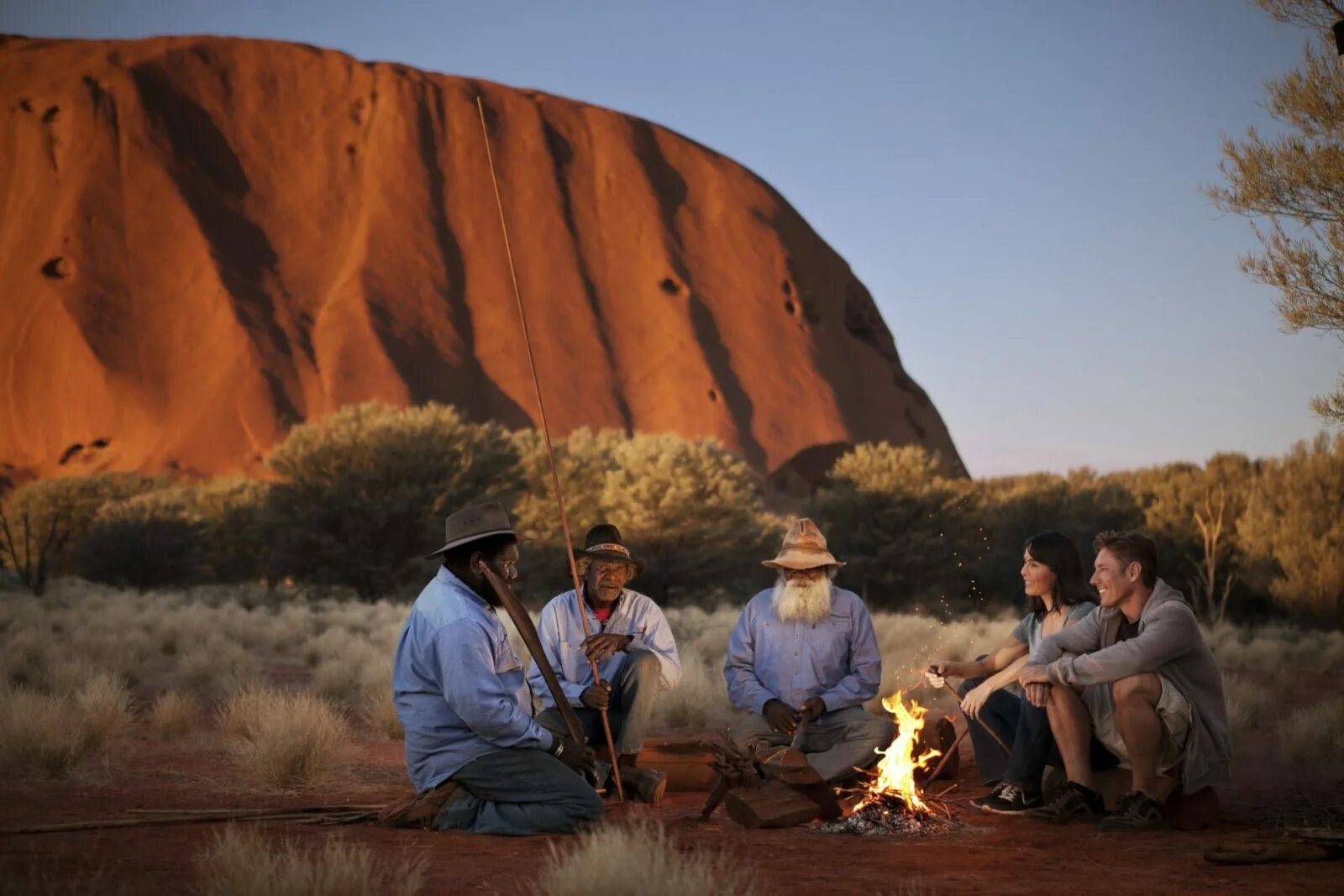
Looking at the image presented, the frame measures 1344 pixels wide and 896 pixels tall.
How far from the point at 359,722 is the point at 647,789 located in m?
5.34

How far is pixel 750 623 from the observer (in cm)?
802

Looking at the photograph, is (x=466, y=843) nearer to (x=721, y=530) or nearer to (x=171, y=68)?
(x=721, y=530)

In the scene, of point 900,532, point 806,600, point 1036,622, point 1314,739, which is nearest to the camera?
point 1036,622

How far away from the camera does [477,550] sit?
631 cm

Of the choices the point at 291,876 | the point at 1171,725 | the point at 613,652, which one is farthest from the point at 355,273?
the point at 291,876

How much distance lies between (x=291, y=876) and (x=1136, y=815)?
Answer: 435cm

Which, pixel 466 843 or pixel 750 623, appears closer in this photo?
pixel 466 843

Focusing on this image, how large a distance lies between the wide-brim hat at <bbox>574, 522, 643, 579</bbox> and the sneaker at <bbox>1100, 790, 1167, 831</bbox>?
3173 mm

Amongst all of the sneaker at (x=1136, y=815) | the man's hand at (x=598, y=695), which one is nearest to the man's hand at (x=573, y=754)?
the man's hand at (x=598, y=695)

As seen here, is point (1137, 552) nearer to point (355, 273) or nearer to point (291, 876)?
point (291, 876)

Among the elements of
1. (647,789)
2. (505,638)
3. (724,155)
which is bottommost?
(647,789)

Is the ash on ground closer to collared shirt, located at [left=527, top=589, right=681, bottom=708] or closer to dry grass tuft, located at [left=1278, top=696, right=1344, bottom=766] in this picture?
collared shirt, located at [left=527, top=589, right=681, bottom=708]

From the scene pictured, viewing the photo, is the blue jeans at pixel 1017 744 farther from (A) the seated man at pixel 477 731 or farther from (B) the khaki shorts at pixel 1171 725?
(A) the seated man at pixel 477 731

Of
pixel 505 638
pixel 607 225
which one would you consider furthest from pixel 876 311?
pixel 505 638
